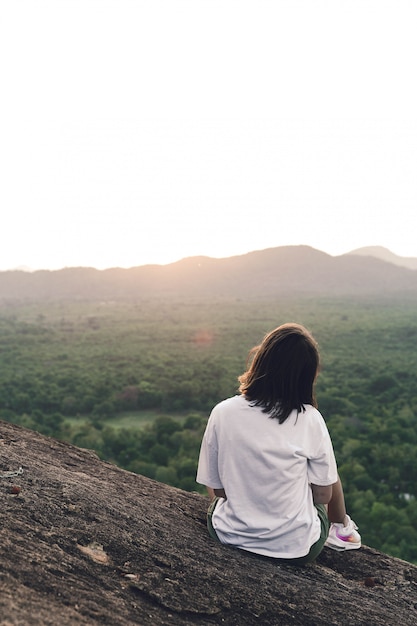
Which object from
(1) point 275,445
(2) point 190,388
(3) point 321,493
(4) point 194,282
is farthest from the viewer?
(4) point 194,282

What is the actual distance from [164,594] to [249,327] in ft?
292

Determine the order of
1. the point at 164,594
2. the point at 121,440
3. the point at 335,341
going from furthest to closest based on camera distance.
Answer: the point at 335,341 < the point at 121,440 < the point at 164,594

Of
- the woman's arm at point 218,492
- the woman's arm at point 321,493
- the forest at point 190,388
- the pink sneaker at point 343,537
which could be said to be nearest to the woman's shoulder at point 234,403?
the woman's arm at point 218,492

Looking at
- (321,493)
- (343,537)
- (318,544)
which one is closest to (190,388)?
(343,537)

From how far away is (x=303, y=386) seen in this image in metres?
3.45

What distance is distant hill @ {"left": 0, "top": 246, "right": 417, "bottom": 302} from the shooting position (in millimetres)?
180875

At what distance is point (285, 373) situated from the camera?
343 cm

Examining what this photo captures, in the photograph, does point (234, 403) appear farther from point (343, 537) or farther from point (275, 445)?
point (343, 537)

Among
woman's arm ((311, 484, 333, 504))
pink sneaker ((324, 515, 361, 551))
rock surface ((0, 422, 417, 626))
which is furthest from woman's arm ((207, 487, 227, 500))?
pink sneaker ((324, 515, 361, 551))

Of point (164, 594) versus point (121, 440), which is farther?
point (121, 440)

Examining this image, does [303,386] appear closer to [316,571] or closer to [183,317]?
[316,571]

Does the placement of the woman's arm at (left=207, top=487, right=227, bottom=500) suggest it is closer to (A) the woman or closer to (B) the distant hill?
(A) the woman

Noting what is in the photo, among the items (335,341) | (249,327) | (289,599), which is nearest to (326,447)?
(289,599)

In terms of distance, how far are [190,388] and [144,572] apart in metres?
43.2
